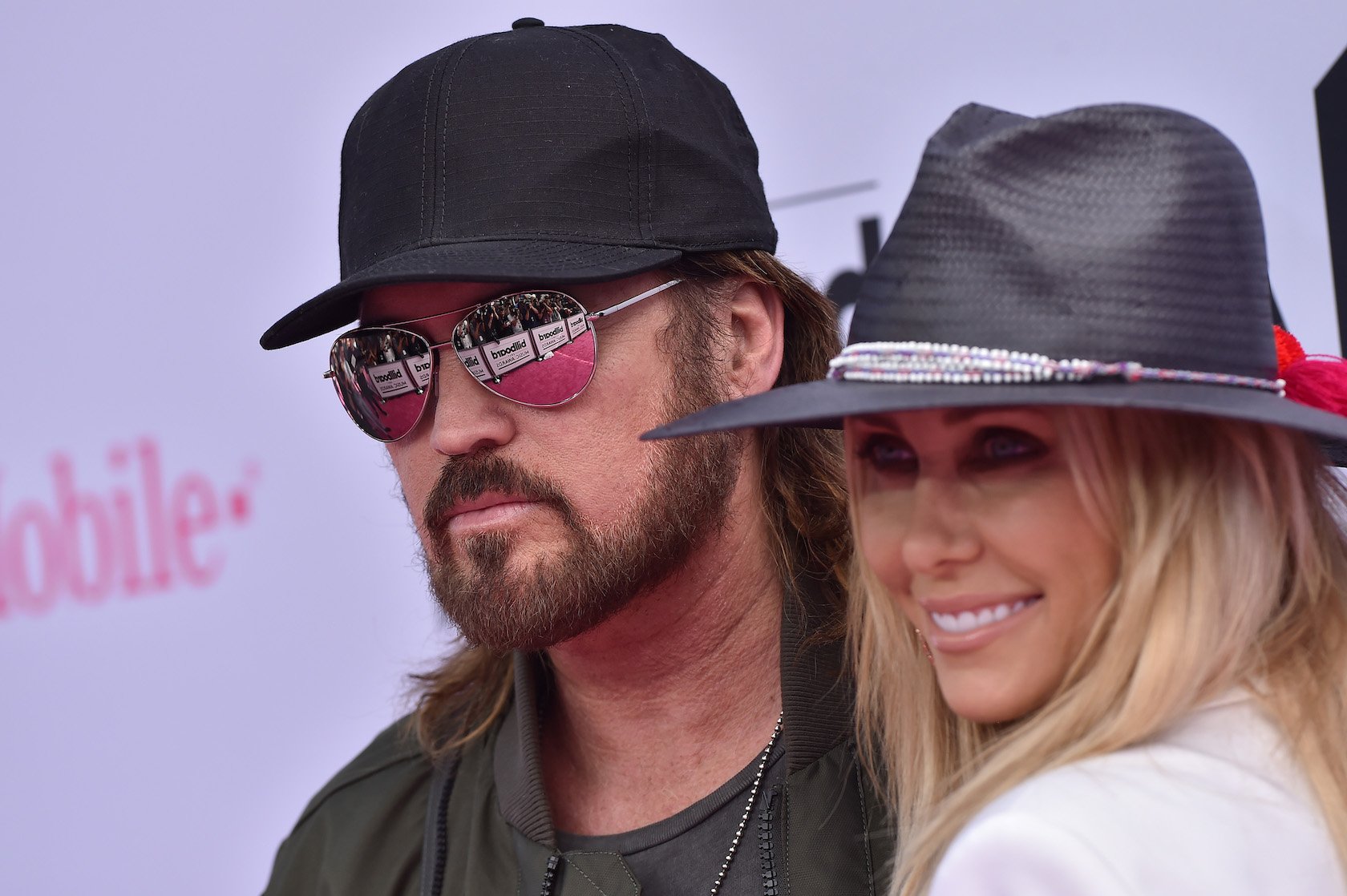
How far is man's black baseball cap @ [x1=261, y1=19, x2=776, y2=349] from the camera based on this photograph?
164 cm

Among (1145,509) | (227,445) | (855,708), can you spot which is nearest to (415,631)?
(227,445)

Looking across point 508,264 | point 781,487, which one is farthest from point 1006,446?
point 781,487

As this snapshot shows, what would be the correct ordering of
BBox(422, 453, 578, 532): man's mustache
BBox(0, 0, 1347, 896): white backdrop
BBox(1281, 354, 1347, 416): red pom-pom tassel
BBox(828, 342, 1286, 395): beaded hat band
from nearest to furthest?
BBox(828, 342, 1286, 395): beaded hat band
BBox(1281, 354, 1347, 416): red pom-pom tassel
BBox(422, 453, 578, 532): man's mustache
BBox(0, 0, 1347, 896): white backdrop

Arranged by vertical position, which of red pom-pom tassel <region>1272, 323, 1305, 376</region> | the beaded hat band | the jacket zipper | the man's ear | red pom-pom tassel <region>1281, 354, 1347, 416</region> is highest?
the man's ear

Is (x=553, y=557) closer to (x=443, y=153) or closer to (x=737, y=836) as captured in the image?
(x=737, y=836)

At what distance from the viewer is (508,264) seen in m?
1.57

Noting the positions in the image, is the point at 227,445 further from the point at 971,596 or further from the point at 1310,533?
the point at 1310,533

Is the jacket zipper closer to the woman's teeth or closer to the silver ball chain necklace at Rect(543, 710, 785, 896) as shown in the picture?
the silver ball chain necklace at Rect(543, 710, 785, 896)

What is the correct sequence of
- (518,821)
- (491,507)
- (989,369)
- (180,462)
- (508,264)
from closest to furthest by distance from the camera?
(989,369) < (508,264) < (491,507) < (518,821) < (180,462)

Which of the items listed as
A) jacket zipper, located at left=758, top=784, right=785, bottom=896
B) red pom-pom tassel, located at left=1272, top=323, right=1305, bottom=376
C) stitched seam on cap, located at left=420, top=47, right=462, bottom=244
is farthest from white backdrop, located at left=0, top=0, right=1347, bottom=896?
red pom-pom tassel, located at left=1272, top=323, right=1305, bottom=376

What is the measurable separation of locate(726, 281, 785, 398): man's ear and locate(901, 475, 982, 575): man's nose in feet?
2.35

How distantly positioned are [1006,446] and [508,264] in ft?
2.30

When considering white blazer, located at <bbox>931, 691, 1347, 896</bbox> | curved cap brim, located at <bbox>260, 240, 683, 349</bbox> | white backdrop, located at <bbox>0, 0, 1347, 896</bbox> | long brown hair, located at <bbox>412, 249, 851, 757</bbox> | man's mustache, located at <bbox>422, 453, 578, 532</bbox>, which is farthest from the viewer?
white backdrop, located at <bbox>0, 0, 1347, 896</bbox>

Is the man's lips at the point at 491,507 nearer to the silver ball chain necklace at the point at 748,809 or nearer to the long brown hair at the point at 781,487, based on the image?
the long brown hair at the point at 781,487
